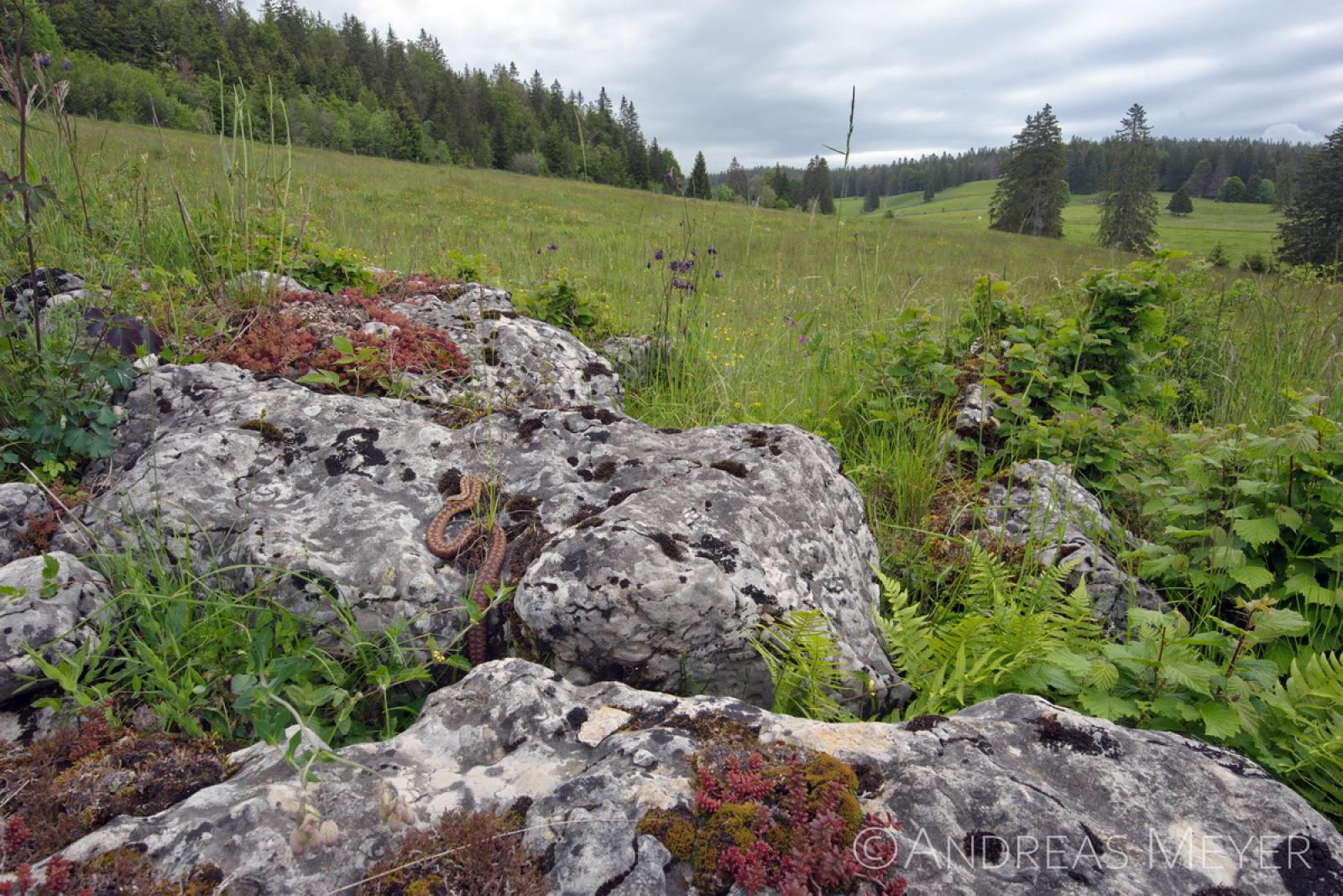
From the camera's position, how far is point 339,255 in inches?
184

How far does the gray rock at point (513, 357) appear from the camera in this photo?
3861 millimetres

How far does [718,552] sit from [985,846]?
3.73ft

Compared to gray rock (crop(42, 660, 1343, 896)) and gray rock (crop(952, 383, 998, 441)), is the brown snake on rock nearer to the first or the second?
gray rock (crop(42, 660, 1343, 896))

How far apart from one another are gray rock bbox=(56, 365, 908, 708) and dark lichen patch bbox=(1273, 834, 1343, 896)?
101 centimetres

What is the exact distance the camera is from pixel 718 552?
223cm

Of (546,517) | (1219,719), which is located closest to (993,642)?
(1219,719)

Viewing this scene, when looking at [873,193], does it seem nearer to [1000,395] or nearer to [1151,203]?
[1151,203]

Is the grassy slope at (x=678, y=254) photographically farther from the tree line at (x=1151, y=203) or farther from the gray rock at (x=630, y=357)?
the tree line at (x=1151, y=203)

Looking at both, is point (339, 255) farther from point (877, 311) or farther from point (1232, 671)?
point (1232, 671)

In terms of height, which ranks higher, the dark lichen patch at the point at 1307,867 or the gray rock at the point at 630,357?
the gray rock at the point at 630,357

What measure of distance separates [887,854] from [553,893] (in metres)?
0.63

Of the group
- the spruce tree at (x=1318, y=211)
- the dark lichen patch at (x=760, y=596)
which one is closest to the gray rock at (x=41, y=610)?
the dark lichen patch at (x=760, y=596)

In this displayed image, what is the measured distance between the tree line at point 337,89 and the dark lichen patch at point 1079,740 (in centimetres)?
423

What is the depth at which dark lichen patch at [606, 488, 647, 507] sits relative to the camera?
8.21ft
